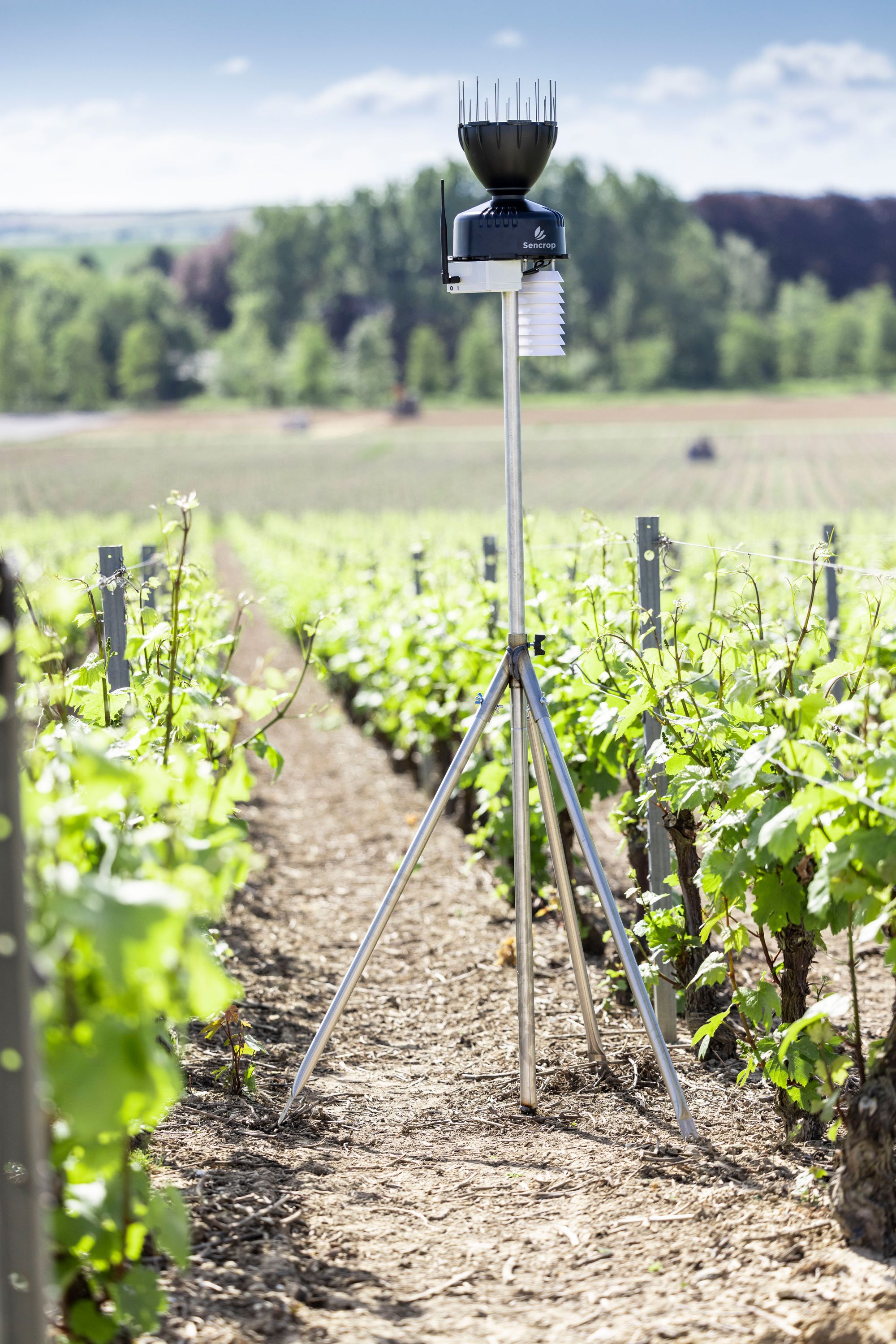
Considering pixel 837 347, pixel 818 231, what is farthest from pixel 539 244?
pixel 818 231

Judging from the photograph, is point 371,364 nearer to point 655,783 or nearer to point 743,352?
point 743,352

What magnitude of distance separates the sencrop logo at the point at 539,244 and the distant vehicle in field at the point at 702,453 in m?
40.8

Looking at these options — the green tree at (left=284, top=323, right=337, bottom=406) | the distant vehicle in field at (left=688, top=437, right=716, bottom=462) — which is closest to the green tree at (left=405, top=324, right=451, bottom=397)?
the green tree at (left=284, top=323, right=337, bottom=406)

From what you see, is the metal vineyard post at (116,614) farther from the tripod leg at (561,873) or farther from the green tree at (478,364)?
the green tree at (478,364)

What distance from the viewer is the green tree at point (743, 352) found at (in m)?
80.7

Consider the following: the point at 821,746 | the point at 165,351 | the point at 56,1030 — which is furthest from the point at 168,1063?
the point at 165,351

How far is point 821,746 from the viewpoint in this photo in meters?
2.63

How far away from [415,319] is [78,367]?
81.9 feet

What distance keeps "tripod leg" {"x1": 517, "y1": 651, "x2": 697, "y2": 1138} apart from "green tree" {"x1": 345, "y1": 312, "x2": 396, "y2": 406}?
3150 inches

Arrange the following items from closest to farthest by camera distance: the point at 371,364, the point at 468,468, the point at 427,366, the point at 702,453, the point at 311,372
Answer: the point at 702,453
the point at 468,468
the point at 427,366
the point at 371,364
the point at 311,372

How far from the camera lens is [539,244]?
299 centimetres

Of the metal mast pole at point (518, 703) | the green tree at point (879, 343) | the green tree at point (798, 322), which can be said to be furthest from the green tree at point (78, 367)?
the metal mast pole at point (518, 703)

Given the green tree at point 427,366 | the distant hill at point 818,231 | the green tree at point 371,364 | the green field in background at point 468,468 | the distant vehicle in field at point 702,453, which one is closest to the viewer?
the green field in background at point 468,468

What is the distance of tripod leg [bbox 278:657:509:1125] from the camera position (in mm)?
3129
